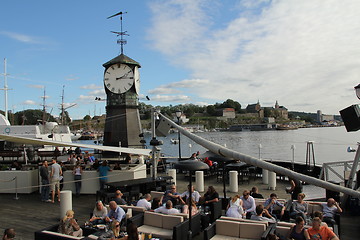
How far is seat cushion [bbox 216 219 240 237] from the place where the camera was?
6.79m

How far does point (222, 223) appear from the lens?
274 inches

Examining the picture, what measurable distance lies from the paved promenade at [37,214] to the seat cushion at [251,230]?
162 centimetres

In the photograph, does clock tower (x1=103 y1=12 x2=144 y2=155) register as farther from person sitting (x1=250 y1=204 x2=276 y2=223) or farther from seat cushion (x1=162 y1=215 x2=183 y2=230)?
person sitting (x1=250 y1=204 x2=276 y2=223)

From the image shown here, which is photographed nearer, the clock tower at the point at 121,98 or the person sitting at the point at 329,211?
the person sitting at the point at 329,211

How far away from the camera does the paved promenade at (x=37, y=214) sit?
338 inches

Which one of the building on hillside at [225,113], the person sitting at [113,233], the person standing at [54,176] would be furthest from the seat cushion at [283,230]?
the building on hillside at [225,113]

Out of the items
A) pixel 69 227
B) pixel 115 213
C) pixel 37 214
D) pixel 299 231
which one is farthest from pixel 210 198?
pixel 37 214

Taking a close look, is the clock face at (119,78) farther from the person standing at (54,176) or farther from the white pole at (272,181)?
the white pole at (272,181)

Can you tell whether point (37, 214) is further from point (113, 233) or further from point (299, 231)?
point (299, 231)

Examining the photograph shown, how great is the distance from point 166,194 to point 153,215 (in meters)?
1.61

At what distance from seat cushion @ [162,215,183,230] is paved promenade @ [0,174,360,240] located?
38.5 inches

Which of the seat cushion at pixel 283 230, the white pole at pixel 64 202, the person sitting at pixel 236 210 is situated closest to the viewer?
the seat cushion at pixel 283 230

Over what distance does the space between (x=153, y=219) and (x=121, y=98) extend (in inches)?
590

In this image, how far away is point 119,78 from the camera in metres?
21.7
